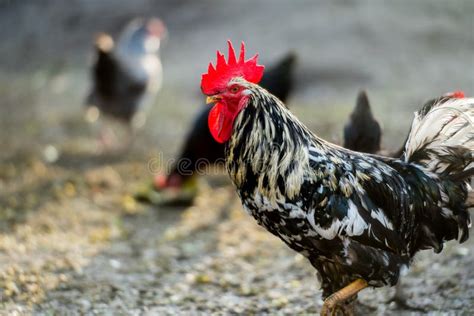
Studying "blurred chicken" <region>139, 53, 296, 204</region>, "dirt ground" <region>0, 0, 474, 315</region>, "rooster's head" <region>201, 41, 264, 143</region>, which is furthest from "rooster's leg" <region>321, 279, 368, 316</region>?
"blurred chicken" <region>139, 53, 296, 204</region>

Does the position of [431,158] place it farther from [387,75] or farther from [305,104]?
[387,75]

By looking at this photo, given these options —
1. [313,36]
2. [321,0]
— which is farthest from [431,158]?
[321,0]

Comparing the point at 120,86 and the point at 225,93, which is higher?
the point at 120,86

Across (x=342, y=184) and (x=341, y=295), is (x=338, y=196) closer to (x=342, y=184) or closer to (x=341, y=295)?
(x=342, y=184)

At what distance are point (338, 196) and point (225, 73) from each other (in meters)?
1.09

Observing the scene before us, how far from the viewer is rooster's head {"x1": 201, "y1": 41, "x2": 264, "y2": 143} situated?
383 centimetres

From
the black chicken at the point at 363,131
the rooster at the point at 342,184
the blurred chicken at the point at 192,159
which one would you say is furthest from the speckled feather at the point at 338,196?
the blurred chicken at the point at 192,159

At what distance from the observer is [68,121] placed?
Result: 1083 cm

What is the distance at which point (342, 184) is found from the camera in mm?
3814

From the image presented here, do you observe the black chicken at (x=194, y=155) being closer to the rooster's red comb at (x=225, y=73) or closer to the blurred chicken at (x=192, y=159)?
the blurred chicken at (x=192, y=159)

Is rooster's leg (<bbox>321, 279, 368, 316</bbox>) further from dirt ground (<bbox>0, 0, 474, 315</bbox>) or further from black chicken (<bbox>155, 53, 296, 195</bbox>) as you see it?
black chicken (<bbox>155, 53, 296, 195</bbox>)

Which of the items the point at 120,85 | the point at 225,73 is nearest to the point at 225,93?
the point at 225,73

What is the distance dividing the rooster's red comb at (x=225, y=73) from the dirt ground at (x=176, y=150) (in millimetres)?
1749

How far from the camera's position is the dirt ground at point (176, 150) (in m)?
5.13
